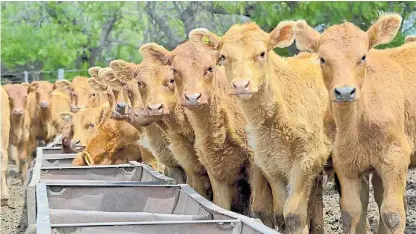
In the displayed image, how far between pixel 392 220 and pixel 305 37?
63.6 inches

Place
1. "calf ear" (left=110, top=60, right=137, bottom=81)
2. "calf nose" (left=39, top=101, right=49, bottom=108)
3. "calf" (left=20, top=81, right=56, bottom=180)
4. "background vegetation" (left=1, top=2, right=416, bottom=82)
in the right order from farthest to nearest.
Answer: "background vegetation" (left=1, top=2, right=416, bottom=82)
"calf" (left=20, top=81, right=56, bottom=180)
"calf nose" (left=39, top=101, right=49, bottom=108)
"calf ear" (left=110, top=60, right=137, bottom=81)

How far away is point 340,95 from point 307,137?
1014mm

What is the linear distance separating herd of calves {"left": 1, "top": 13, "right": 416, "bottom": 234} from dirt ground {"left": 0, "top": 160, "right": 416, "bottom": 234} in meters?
1.42

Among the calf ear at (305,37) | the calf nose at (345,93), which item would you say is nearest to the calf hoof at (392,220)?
the calf nose at (345,93)

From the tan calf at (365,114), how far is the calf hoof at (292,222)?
16.5 inches

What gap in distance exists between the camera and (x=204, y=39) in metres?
6.73

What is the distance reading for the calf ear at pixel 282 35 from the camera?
21.2 feet

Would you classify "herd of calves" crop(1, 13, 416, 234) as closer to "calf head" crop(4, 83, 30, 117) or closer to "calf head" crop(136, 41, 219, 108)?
"calf head" crop(136, 41, 219, 108)

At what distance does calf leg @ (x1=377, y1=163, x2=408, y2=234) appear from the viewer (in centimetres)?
560

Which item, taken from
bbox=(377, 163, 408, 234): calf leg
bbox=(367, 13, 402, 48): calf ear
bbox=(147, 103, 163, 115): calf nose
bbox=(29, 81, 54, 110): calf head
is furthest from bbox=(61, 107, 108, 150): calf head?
bbox=(377, 163, 408, 234): calf leg

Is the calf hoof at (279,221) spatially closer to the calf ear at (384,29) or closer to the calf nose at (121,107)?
the calf ear at (384,29)

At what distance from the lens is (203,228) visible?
5.02m

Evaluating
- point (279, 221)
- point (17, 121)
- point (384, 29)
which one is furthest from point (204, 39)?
point (17, 121)

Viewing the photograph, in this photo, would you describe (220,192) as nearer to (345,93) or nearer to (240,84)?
(240,84)
